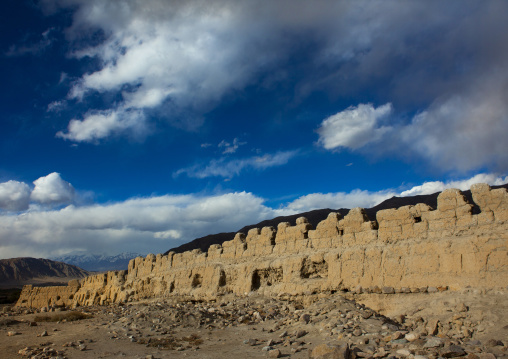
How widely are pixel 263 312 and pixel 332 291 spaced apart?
2.02 meters

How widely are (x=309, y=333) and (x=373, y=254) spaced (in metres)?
2.97

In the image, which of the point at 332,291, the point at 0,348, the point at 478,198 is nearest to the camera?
the point at 478,198

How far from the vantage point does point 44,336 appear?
961 cm

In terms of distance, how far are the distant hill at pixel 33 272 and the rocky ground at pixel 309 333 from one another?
92.5 metres

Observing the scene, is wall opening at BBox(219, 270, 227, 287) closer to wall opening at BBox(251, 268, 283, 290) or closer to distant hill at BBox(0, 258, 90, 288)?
wall opening at BBox(251, 268, 283, 290)

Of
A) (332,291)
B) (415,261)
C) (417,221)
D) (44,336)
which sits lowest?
(44,336)

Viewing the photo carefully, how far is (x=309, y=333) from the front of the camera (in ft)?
22.9

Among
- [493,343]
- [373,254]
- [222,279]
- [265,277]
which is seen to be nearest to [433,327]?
[493,343]

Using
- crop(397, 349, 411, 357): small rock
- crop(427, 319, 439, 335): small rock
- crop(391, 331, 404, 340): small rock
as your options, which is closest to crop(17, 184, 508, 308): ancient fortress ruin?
crop(427, 319, 439, 335): small rock

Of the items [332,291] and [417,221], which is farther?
[332,291]

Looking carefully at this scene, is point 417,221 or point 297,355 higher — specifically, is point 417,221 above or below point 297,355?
above

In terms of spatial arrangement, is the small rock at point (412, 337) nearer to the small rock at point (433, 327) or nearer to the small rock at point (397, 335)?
the small rock at point (397, 335)

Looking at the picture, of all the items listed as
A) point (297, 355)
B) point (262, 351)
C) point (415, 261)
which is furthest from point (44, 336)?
point (415, 261)

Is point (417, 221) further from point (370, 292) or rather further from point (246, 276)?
Answer: point (246, 276)
